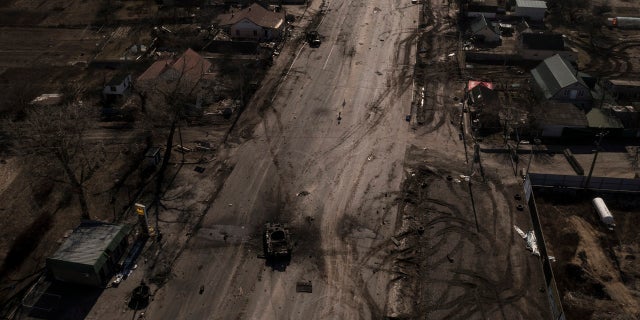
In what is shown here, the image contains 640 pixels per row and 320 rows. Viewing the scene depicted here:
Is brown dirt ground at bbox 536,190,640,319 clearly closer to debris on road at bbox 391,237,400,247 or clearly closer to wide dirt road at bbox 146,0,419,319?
debris on road at bbox 391,237,400,247

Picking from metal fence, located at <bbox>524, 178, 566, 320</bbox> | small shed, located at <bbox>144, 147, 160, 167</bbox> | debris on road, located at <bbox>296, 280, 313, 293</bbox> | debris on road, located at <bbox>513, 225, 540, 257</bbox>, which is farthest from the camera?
small shed, located at <bbox>144, 147, 160, 167</bbox>

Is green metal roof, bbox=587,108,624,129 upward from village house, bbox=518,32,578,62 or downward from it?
downward

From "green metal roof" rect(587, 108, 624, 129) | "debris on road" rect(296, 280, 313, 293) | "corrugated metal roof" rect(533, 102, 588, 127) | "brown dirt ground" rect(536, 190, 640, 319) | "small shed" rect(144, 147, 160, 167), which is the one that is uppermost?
"small shed" rect(144, 147, 160, 167)

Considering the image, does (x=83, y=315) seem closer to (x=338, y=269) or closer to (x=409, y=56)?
(x=338, y=269)

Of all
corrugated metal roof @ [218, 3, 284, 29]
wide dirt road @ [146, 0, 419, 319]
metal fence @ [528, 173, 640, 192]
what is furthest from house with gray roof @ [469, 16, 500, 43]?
metal fence @ [528, 173, 640, 192]

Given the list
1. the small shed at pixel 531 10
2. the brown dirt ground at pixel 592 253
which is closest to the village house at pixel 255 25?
the small shed at pixel 531 10

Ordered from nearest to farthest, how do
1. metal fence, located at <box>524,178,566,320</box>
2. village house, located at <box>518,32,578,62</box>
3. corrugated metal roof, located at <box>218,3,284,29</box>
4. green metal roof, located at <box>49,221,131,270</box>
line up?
metal fence, located at <box>524,178,566,320</box> → green metal roof, located at <box>49,221,131,270</box> → village house, located at <box>518,32,578,62</box> → corrugated metal roof, located at <box>218,3,284,29</box>

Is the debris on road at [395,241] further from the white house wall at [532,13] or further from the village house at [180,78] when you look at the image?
the white house wall at [532,13]
